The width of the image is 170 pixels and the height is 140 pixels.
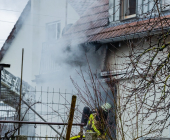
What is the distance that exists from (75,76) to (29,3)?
30.5ft

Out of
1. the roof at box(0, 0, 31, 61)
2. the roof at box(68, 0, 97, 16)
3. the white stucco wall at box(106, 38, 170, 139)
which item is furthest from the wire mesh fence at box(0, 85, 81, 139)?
the roof at box(0, 0, 31, 61)

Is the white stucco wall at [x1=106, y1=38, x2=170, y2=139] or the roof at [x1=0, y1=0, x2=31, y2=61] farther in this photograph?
the roof at [x1=0, y1=0, x2=31, y2=61]

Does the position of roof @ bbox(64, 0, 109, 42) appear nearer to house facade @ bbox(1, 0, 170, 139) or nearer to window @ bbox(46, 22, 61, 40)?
house facade @ bbox(1, 0, 170, 139)

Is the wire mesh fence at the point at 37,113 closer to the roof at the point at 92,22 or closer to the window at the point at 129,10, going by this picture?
the roof at the point at 92,22

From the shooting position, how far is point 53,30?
55.0 ft

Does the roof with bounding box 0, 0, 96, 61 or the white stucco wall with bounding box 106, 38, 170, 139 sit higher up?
the roof with bounding box 0, 0, 96, 61

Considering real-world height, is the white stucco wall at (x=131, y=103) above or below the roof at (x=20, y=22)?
below

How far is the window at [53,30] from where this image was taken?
16.2 m

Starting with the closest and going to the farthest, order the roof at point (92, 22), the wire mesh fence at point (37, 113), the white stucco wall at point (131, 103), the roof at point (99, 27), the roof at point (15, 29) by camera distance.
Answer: the white stucco wall at point (131, 103) < the wire mesh fence at point (37, 113) < the roof at point (99, 27) < the roof at point (92, 22) < the roof at point (15, 29)

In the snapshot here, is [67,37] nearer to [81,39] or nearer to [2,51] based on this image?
[81,39]

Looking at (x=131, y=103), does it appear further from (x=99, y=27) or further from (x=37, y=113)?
(x=99, y=27)

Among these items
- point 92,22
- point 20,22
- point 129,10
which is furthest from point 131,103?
point 20,22

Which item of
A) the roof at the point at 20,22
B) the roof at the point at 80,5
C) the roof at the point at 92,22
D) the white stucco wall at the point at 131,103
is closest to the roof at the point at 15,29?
the roof at the point at 20,22

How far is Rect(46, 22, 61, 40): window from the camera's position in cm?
1625
